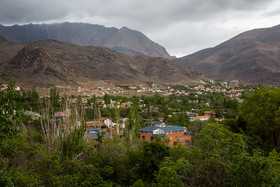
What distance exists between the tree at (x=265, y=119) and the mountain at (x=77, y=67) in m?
77.0

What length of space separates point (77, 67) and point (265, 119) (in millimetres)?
126318

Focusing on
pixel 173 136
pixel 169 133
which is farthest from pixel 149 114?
pixel 169 133

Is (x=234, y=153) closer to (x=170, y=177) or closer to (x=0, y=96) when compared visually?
(x=170, y=177)

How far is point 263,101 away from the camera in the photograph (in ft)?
83.4

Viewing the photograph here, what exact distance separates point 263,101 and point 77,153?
63.8 ft

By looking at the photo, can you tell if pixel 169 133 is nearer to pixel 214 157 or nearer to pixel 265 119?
pixel 265 119

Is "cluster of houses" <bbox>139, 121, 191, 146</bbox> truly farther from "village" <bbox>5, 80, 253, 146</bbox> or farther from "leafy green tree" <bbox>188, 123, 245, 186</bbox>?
"leafy green tree" <bbox>188, 123, 245, 186</bbox>

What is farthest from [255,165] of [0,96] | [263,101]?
[263,101]

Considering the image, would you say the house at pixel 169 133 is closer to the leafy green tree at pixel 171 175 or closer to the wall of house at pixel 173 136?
the wall of house at pixel 173 136

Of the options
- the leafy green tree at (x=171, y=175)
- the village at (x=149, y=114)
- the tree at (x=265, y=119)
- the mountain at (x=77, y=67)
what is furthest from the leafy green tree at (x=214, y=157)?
the mountain at (x=77, y=67)

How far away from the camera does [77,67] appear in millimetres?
139250

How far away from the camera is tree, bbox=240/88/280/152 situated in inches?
920

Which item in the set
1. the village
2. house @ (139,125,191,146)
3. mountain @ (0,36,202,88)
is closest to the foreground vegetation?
the village

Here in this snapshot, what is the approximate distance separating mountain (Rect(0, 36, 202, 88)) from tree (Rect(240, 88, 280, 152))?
77.0m
